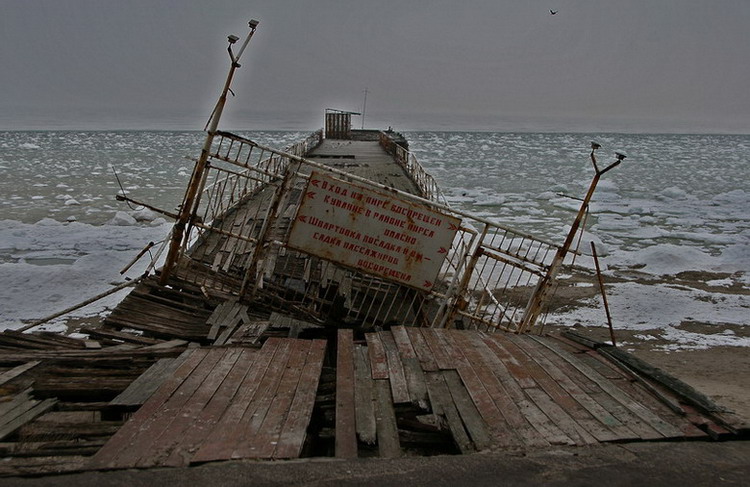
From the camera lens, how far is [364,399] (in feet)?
13.9

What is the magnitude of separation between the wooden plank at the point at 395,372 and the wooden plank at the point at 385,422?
6cm

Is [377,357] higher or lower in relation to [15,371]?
higher

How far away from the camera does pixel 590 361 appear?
17.7ft

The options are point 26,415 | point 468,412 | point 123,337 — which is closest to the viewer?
Result: point 26,415

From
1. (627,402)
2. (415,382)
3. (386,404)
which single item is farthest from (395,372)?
(627,402)

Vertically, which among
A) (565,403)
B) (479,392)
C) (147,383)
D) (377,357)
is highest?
(565,403)

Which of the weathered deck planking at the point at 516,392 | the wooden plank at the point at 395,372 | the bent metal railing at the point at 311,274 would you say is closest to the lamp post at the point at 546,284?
the bent metal railing at the point at 311,274

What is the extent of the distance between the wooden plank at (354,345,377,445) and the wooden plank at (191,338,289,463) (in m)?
0.82

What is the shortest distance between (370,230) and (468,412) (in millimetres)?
3353

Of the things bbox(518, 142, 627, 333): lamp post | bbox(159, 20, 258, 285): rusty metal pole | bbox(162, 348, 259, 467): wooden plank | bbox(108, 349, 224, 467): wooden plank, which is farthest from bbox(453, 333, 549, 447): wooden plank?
bbox(159, 20, 258, 285): rusty metal pole

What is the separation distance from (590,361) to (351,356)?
263 cm

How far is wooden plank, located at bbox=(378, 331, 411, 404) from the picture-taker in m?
4.32

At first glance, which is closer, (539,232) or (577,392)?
(577,392)

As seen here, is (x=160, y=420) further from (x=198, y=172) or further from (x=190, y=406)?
(x=198, y=172)
